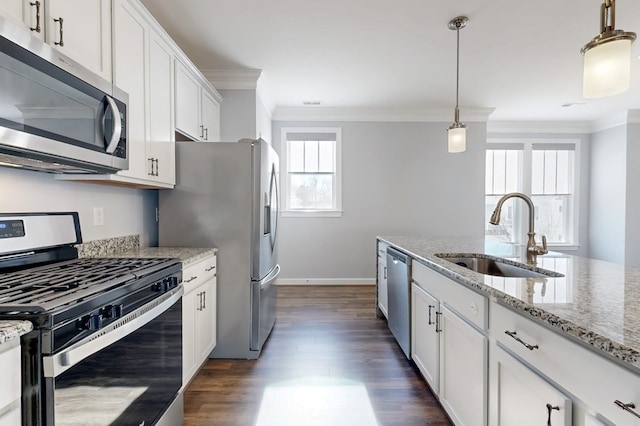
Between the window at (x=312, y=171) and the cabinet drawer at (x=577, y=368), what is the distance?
3918mm

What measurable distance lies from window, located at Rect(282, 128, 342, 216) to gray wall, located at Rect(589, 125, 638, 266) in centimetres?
438

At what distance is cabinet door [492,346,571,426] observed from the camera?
0.94 meters

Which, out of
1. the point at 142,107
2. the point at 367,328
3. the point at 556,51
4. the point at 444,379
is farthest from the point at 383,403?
the point at 556,51

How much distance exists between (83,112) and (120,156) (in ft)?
0.94

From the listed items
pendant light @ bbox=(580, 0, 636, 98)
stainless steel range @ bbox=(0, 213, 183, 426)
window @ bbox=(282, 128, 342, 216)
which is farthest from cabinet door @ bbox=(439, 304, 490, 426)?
window @ bbox=(282, 128, 342, 216)

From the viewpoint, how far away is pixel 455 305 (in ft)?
5.36

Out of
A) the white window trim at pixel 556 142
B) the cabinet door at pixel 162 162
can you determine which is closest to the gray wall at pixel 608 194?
the white window trim at pixel 556 142

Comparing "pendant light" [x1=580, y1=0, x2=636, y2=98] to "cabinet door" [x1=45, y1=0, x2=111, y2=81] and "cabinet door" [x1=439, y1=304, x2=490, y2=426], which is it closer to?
"cabinet door" [x1=439, y1=304, x2=490, y2=426]

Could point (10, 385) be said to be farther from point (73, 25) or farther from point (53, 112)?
point (73, 25)

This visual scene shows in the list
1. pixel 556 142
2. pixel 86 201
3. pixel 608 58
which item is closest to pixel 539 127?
pixel 556 142

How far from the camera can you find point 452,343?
169 cm

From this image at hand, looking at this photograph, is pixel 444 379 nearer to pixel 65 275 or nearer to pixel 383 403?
pixel 383 403

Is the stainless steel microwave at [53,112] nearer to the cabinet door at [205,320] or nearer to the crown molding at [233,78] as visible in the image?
the cabinet door at [205,320]

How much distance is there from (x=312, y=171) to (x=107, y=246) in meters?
3.30
